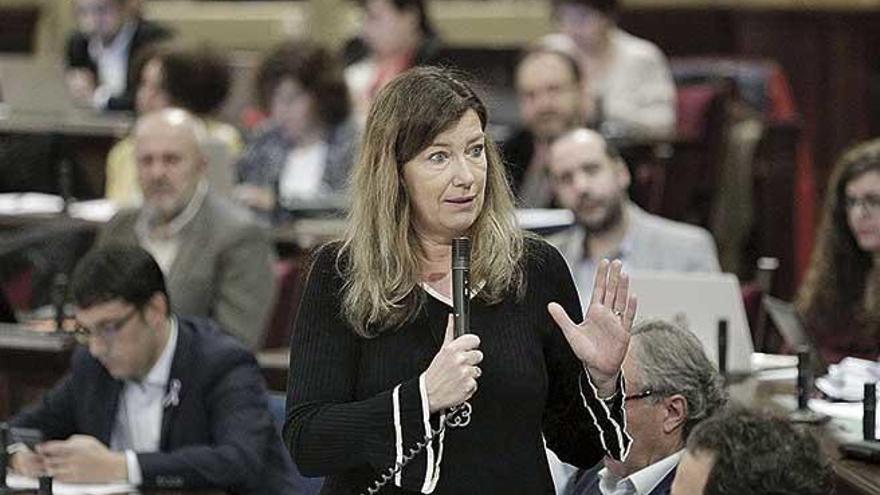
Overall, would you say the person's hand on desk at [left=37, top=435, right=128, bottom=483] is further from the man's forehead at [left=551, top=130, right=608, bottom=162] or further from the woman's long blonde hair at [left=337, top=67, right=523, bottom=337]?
the man's forehead at [left=551, top=130, right=608, bottom=162]

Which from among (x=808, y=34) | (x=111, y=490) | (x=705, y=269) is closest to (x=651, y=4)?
(x=808, y=34)

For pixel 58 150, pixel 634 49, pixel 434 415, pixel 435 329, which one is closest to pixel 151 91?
pixel 58 150

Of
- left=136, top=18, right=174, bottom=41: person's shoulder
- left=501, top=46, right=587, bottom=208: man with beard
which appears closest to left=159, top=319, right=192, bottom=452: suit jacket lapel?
left=501, top=46, right=587, bottom=208: man with beard

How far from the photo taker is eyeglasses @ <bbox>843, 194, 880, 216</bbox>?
5633 mm

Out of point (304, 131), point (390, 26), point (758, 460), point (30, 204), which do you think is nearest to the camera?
point (758, 460)

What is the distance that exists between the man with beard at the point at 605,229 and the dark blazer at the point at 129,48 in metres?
3.66

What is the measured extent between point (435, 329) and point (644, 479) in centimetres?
56

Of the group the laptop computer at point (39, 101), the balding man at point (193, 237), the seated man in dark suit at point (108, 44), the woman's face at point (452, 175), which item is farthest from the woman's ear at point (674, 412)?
the seated man in dark suit at point (108, 44)

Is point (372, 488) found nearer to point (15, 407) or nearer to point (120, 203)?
point (15, 407)

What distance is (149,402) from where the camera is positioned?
16.1 ft

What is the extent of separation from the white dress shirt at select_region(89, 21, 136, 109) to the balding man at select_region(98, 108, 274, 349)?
11.6ft

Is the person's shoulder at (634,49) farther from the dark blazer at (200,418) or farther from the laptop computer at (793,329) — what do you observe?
the dark blazer at (200,418)

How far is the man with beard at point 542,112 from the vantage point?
7633mm

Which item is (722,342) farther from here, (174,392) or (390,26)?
(390,26)
